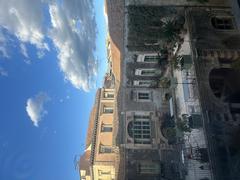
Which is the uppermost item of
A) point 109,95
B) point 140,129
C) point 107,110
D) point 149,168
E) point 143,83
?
point 109,95

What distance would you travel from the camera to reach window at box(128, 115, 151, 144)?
39219mm

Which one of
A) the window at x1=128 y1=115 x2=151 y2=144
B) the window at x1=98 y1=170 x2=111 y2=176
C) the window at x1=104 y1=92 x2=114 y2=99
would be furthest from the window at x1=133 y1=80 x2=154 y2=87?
the window at x1=98 y1=170 x2=111 y2=176

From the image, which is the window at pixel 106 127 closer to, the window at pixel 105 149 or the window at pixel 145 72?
the window at pixel 105 149

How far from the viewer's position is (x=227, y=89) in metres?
34.1

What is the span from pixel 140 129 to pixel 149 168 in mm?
4733

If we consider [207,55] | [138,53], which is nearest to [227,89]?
[207,55]

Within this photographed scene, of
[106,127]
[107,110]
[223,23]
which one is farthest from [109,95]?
[223,23]

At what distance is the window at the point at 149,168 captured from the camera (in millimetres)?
37156

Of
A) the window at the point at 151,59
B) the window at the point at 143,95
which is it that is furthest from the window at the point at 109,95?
the window at the point at 151,59

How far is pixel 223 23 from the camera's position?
120ft

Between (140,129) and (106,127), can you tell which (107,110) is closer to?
(106,127)

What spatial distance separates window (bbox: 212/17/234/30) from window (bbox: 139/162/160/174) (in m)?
16.0

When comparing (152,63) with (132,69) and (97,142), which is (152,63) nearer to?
(132,69)

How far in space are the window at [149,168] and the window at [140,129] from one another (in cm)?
259
